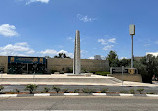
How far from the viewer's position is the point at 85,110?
7.23 meters

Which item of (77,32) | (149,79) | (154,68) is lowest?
(149,79)

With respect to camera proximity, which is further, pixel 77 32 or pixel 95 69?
pixel 95 69

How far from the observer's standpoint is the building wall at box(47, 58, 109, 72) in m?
43.6

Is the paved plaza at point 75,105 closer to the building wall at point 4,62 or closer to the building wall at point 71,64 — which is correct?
the building wall at point 4,62

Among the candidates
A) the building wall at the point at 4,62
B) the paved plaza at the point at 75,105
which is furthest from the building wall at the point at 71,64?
the paved plaza at the point at 75,105

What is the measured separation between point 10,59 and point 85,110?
3642cm

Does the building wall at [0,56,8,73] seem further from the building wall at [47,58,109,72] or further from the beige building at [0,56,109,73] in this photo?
the building wall at [47,58,109,72]

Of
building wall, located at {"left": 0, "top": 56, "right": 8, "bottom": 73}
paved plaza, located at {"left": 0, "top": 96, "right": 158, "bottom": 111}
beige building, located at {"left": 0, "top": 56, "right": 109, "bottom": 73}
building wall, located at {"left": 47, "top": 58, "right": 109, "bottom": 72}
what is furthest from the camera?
building wall, located at {"left": 47, "top": 58, "right": 109, "bottom": 72}

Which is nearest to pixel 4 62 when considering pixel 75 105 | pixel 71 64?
pixel 71 64

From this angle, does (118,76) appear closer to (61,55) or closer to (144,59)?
(144,59)

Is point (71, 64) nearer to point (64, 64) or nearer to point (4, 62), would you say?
point (64, 64)

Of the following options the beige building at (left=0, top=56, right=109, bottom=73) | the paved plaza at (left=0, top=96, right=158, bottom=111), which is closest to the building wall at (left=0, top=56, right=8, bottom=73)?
the beige building at (left=0, top=56, right=109, bottom=73)

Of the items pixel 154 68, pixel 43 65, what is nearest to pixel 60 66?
pixel 43 65

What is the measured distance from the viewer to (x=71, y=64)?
45.7m
